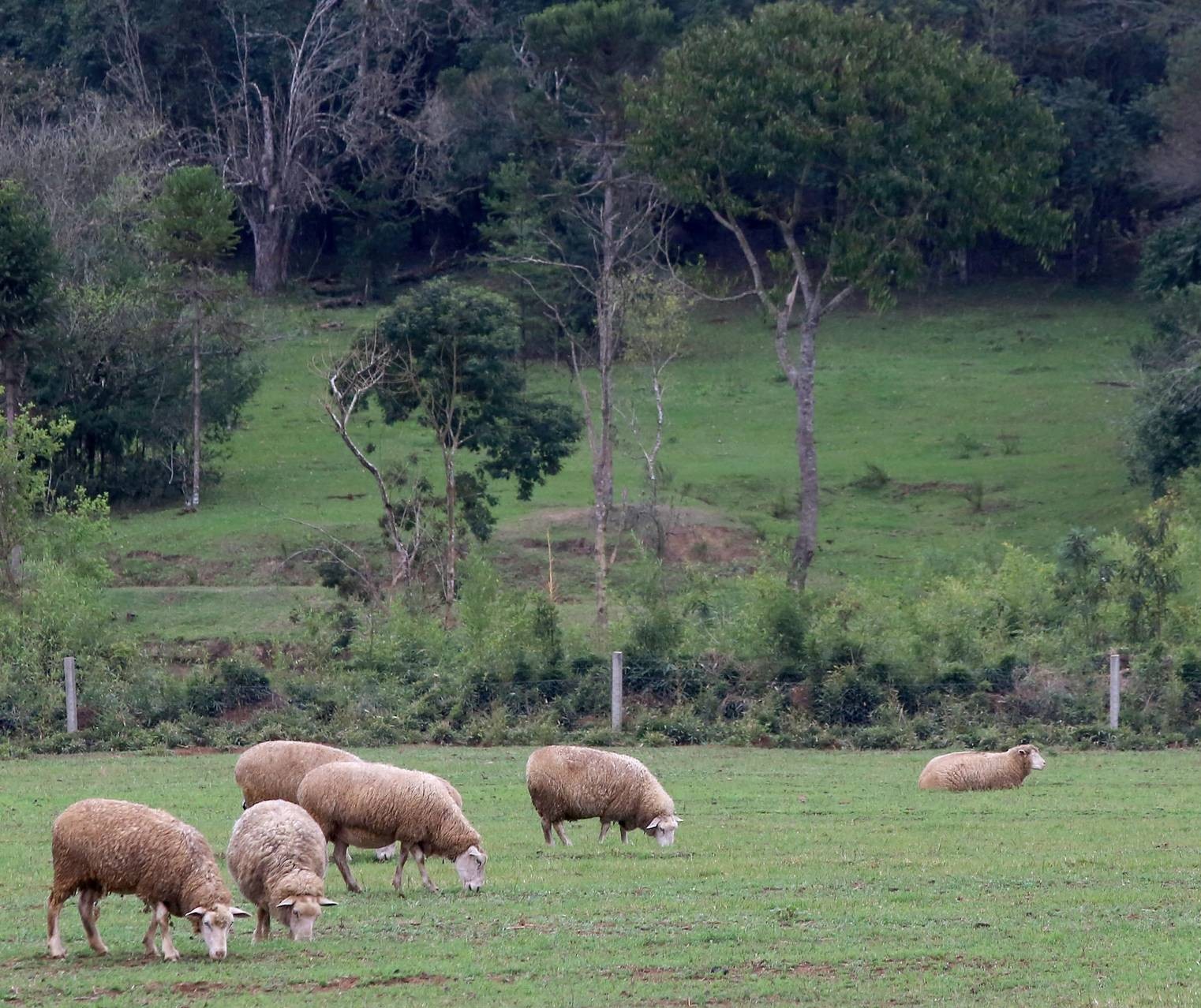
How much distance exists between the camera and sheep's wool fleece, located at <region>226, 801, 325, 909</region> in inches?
444

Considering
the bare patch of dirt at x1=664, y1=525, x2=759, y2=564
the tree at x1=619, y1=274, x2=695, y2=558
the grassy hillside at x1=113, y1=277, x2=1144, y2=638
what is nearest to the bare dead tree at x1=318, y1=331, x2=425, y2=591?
the grassy hillside at x1=113, y1=277, x2=1144, y2=638

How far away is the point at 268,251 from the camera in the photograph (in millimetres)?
69438

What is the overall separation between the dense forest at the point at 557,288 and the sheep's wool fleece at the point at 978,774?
4.89 meters

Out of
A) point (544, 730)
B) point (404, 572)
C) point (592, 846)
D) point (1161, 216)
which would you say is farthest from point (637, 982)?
point (1161, 216)

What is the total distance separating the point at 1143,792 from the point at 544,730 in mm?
9098

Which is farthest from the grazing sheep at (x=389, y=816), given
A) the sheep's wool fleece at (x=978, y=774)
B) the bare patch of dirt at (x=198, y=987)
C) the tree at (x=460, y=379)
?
the tree at (x=460, y=379)

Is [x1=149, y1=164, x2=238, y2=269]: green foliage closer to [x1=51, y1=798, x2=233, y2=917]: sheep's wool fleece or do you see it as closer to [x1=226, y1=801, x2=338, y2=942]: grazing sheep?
[x1=226, y1=801, x2=338, y2=942]: grazing sheep

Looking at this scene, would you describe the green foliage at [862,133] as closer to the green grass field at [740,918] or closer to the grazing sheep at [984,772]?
the grazing sheep at [984,772]

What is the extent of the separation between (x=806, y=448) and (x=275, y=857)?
30170mm

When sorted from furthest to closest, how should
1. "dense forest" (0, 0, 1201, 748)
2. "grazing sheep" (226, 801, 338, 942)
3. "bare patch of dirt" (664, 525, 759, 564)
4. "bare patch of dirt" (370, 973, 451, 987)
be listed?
1. "bare patch of dirt" (664, 525, 759, 564)
2. "dense forest" (0, 0, 1201, 748)
3. "grazing sheep" (226, 801, 338, 942)
4. "bare patch of dirt" (370, 973, 451, 987)

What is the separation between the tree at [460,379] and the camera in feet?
126

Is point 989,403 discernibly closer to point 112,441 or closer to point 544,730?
point 112,441

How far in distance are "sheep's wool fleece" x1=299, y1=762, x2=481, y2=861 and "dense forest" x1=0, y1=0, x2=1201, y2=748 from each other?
12291 millimetres

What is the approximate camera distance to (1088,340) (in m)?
61.8
